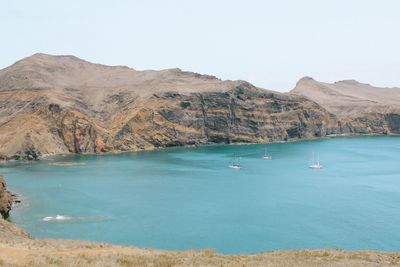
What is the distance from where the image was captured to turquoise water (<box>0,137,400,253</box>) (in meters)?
85.5

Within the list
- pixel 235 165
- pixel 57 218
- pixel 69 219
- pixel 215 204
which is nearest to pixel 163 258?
pixel 69 219

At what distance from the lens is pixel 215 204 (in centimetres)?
11469

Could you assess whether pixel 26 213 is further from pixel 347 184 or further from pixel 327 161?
pixel 327 161

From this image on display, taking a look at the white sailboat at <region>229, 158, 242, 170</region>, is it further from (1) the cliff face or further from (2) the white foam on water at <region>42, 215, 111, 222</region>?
(1) the cliff face

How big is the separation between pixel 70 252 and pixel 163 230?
50.4m

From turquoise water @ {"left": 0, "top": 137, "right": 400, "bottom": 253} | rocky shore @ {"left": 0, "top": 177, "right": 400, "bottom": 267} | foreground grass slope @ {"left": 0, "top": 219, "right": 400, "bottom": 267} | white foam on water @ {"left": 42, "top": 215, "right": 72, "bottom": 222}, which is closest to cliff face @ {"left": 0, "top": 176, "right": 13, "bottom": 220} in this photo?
turquoise water @ {"left": 0, "top": 137, "right": 400, "bottom": 253}

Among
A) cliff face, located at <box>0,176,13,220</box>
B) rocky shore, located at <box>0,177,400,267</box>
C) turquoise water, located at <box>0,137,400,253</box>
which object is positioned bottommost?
turquoise water, located at <box>0,137,400,253</box>

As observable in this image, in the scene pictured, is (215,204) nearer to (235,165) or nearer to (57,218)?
(57,218)

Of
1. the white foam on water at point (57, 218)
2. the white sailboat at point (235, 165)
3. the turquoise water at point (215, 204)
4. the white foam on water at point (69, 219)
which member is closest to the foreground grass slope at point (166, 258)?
the turquoise water at point (215, 204)

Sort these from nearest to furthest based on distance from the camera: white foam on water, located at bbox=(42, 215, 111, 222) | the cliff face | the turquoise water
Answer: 1. the turquoise water
2. white foam on water, located at bbox=(42, 215, 111, 222)
3. the cliff face

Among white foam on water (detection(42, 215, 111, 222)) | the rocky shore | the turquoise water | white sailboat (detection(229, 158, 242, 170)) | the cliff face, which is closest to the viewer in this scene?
the rocky shore

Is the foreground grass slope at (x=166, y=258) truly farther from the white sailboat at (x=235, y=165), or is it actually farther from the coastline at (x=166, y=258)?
the white sailboat at (x=235, y=165)

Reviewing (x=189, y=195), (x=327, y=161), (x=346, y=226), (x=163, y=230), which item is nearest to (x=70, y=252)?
(x=163, y=230)

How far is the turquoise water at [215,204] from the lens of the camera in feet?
281
